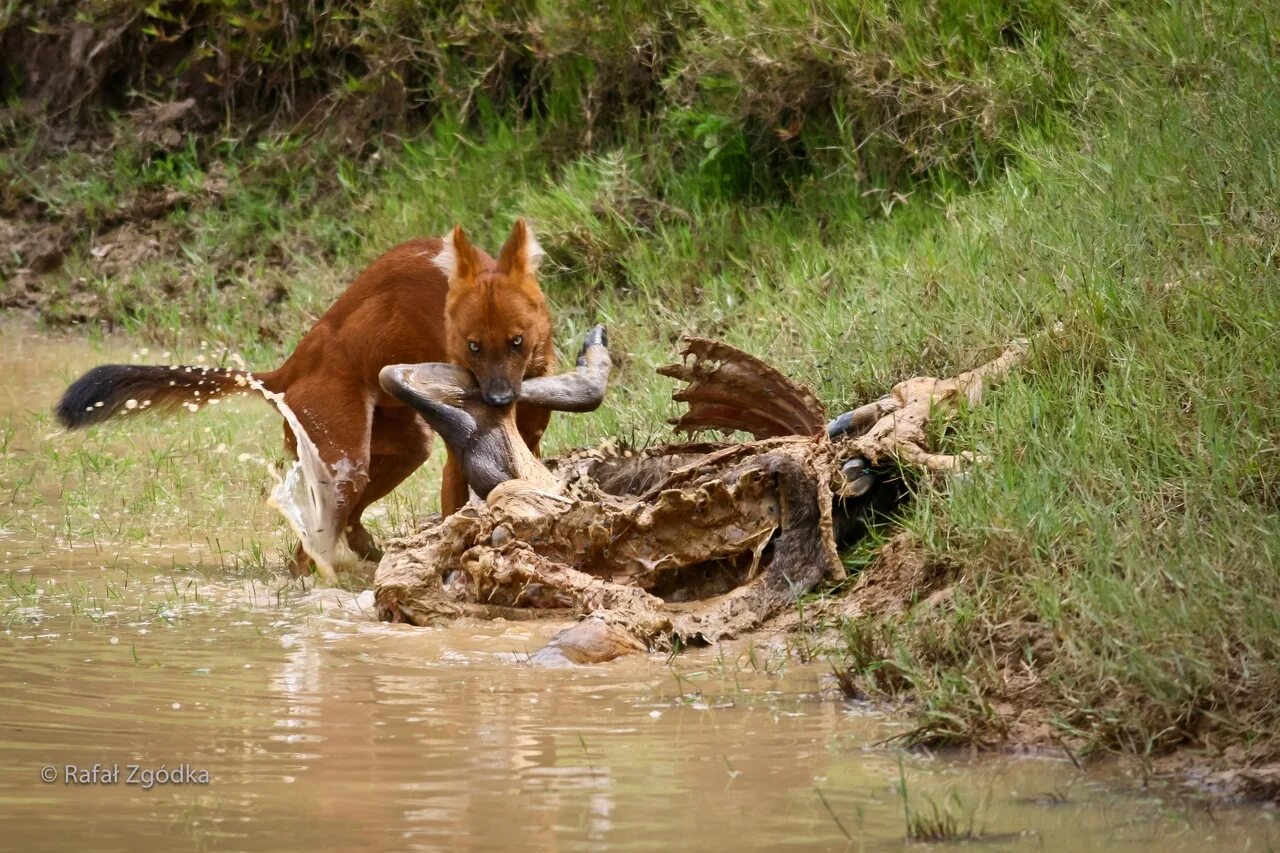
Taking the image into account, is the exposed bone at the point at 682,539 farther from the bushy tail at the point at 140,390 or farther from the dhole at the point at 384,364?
the bushy tail at the point at 140,390

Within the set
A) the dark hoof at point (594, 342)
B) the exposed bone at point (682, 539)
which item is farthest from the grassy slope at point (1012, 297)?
the dark hoof at point (594, 342)

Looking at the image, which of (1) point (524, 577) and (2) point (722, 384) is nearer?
(1) point (524, 577)

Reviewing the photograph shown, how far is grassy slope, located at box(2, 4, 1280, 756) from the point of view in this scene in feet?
13.0

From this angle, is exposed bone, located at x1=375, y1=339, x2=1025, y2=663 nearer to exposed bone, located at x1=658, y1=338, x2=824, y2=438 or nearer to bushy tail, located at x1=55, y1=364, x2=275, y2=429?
exposed bone, located at x1=658, y1=338, x2=824, y2=438

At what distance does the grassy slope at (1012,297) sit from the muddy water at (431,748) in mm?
324

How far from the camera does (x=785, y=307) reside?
24.4ft

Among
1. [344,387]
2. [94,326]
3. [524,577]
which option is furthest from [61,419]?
[94,326]

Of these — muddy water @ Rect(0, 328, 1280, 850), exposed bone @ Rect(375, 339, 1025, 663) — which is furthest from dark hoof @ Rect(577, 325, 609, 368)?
muddy water @ Rect(0, 328, 1280, 850)

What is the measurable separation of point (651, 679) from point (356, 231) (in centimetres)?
661

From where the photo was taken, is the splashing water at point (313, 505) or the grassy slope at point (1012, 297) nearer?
the grassy slope at point (1012, 297)

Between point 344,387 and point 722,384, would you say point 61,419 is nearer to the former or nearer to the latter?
point 344,387

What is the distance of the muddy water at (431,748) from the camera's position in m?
3.22

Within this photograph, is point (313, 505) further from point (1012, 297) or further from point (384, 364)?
point (1012, 297)

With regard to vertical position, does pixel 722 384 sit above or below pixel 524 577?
above
